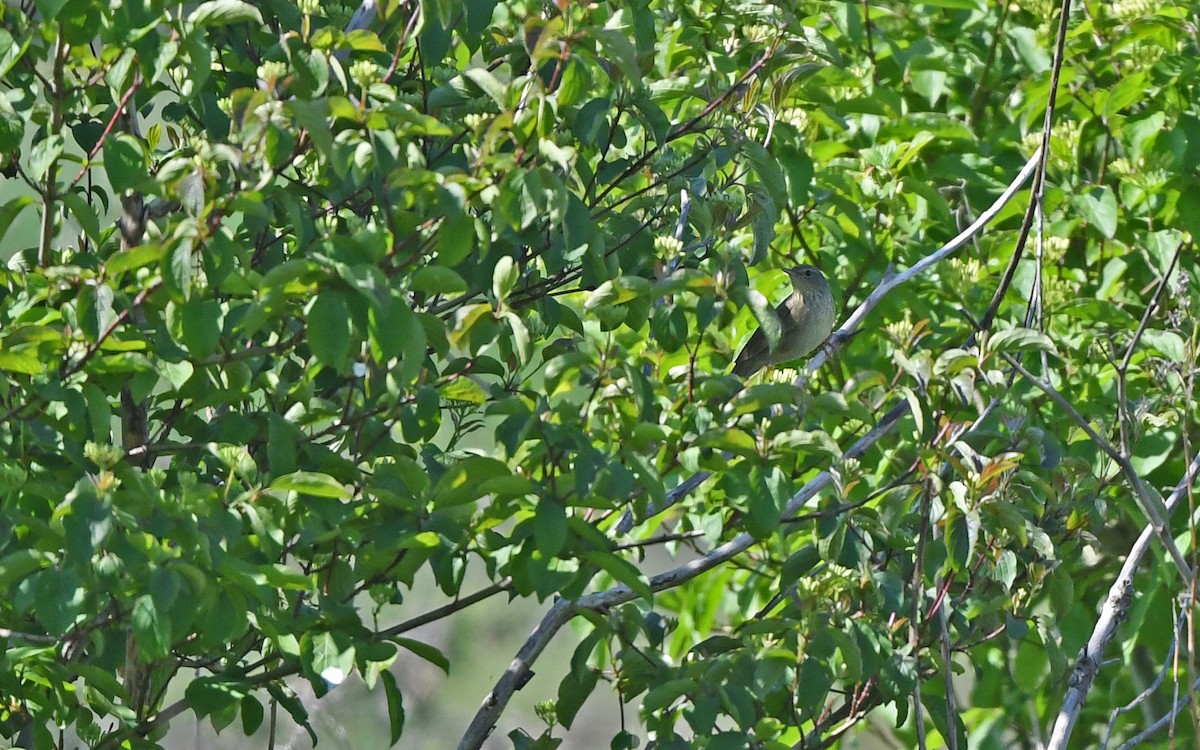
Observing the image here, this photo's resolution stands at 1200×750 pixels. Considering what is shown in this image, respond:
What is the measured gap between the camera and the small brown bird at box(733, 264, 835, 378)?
4.27m

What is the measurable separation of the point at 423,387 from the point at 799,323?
2.34 meters

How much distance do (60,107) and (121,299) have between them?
53 cm

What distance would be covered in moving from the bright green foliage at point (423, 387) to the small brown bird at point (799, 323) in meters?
0.74

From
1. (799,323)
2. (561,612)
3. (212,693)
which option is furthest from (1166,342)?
(212,693)

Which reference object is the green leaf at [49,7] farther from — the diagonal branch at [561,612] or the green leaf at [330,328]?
the diagonal branch at [561,612]

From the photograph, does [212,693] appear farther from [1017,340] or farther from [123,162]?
[1017,340]

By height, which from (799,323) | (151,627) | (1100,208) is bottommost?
(799,323)

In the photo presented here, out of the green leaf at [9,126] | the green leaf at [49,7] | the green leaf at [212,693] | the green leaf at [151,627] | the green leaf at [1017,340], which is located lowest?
the green leaf at [212,693]

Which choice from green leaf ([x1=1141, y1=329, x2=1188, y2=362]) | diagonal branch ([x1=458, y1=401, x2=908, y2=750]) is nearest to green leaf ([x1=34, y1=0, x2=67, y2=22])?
diagonal branch ([x1=458, y1=401, x2=908, y2=750])

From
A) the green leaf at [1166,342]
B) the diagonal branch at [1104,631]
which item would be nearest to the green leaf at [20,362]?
the diagonal branch at [1104,631]

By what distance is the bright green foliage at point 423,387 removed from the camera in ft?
7.06

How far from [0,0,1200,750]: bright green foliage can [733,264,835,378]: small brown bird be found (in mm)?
739

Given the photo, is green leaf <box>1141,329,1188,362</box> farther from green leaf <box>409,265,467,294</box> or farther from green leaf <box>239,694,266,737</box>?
green leaf <box>239,694,266,737</box>

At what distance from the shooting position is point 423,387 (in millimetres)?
2479
